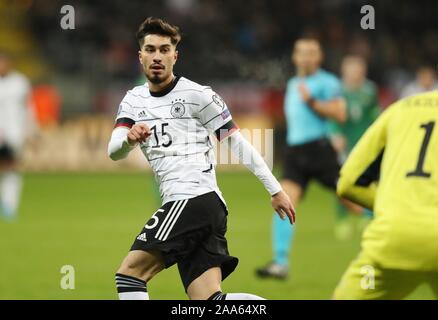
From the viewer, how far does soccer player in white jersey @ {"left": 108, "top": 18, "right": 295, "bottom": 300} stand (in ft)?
18.0

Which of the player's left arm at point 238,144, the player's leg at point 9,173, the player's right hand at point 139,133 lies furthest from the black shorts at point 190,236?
the player's leg at point 9,173

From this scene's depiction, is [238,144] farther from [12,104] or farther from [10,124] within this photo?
[12,104]

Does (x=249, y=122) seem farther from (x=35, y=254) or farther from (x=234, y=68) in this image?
(x=35, y=254)

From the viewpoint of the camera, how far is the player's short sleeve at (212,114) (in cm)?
565

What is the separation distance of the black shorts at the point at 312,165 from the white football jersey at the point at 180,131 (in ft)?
13.6

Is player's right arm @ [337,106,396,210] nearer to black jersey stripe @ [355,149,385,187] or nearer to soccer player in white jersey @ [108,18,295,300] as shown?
black jersey stripe @ [355,149,385,187]

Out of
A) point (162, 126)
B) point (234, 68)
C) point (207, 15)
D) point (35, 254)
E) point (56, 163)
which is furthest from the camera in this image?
point (207, 15)

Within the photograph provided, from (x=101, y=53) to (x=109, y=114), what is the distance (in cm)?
352

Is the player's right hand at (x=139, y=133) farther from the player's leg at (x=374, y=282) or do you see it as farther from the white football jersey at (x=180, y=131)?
the player's leg at (x=374, y=282)

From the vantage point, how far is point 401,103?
449 centimetres

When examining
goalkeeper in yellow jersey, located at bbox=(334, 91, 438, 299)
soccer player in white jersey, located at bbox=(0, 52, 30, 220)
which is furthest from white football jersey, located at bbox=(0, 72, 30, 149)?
goalkeeper in yellow jersey, located at bbox=(334, 91, 438, 299)

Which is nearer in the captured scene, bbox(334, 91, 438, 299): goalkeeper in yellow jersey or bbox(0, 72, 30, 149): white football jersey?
bbox(334, 91, 438, 299): goalkeeper in yellow jersey

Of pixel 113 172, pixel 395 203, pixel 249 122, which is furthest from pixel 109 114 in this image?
pixel 395 203

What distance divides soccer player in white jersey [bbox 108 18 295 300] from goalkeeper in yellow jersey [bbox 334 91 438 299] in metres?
1.15
